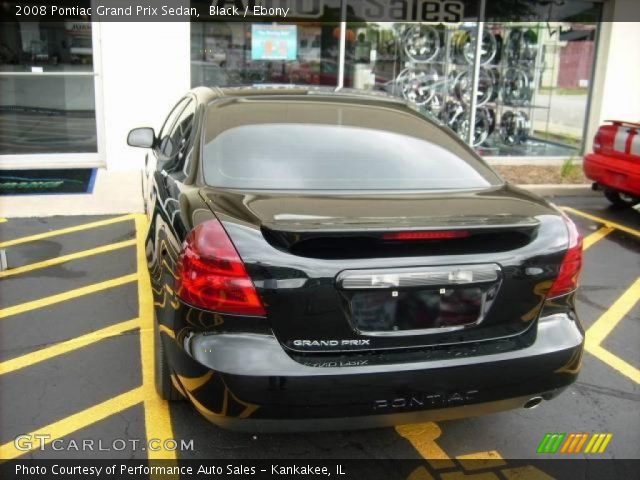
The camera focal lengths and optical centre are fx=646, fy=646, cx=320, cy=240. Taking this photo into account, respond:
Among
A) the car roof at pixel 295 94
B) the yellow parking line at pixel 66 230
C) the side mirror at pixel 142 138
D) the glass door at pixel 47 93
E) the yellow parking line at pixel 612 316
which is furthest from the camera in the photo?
the glass door at pixel 47 93

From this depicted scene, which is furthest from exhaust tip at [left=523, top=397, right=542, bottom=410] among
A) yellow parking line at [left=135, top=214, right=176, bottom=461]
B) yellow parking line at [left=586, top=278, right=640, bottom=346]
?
yellow parking line at [left=586, top=278, right=640, bottom=346]

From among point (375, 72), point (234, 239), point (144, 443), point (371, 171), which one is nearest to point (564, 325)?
point (371, 171)

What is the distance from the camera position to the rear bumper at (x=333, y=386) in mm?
2381

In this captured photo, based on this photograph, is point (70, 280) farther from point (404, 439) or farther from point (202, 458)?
point (404, 439)

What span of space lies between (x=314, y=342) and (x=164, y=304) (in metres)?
0.81

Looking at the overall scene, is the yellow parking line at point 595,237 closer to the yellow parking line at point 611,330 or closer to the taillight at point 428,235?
the yellow parking line at point 611,330

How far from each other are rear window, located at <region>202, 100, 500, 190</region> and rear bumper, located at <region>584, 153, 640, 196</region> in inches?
181

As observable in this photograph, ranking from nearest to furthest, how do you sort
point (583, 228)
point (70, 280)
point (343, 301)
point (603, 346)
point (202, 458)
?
point (343, 301), point (202, 458), point (603, 346), point (70, 280), point (583, 228)

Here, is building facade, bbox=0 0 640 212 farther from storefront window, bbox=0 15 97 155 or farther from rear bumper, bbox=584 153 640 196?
rear bumper, bbox=584 153 640 196

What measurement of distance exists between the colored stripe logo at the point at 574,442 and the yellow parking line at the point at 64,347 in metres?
2.67

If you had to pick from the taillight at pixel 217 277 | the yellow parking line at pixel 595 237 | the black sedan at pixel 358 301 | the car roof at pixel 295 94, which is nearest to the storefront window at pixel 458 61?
the yellow parking line at pixel 595 237

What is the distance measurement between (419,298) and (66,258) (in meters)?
4.10

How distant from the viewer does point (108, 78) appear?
9023 mm

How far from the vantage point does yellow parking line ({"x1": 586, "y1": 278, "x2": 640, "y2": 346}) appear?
448 centimetres
